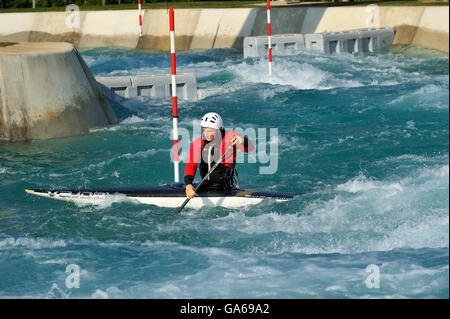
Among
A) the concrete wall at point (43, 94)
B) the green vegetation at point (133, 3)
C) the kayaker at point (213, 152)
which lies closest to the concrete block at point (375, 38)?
the green vegetation at point (133, 3)

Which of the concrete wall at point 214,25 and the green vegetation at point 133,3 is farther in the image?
the green vegetation at point 133,3

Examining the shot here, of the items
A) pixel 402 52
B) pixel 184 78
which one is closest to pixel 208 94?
pixel 184 78

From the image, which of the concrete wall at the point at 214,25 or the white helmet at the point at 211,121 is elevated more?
the white helmet at the point at 211,121

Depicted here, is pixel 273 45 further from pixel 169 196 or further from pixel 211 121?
pixel 211 121

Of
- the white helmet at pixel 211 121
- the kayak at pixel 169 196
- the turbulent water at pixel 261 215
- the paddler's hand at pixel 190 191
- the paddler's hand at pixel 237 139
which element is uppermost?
the white helmet at pixel 211 121

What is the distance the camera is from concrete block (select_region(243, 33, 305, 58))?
1853 cm

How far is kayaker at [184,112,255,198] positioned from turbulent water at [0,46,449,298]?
35cm

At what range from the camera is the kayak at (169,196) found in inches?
319

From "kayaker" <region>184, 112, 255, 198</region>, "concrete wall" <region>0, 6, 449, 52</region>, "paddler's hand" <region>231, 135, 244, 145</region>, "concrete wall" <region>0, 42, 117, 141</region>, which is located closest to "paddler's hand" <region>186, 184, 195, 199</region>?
"kayaker" <region>184, 112, 255, 198</region>

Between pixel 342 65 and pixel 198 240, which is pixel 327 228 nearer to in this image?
pixel 198 240

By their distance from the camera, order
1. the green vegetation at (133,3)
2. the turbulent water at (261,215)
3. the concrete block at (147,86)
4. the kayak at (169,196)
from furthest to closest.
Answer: the green vegetation at (133,3), the concrete block at (147,86), the kayak at (169,196), the turbulent water at (261,215)

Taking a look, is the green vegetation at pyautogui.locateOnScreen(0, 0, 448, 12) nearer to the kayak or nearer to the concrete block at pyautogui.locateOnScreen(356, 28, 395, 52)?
the concrete block at pyautogui.locateOnScreen(356, 28, 395, 52)

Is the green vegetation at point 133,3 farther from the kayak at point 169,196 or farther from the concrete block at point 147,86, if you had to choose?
the kayak at point 169,196

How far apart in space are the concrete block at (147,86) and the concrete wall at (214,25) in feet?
24.5
